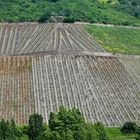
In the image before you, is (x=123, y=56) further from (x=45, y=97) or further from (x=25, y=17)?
(x=25, y=17)

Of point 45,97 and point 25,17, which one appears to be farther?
point 25,17

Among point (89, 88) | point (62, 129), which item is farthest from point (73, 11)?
point (62, 129)

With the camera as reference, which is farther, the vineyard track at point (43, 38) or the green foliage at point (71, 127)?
the vineyard track at point (43, 38)

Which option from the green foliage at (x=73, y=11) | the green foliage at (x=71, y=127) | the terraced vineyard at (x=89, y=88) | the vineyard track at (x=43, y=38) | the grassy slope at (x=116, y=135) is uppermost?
the green foliage at (x=73, y=11)

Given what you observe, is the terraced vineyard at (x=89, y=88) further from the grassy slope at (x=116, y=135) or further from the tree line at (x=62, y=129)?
the tree line at (x=62, y=129)

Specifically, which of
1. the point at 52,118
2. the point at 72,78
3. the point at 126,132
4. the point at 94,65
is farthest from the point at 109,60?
the point at 52,118

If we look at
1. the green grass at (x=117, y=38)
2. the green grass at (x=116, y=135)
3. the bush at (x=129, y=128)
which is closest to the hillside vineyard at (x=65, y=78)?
the green grass at (x=117, y=38)

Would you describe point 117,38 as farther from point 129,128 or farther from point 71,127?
point 71,127
